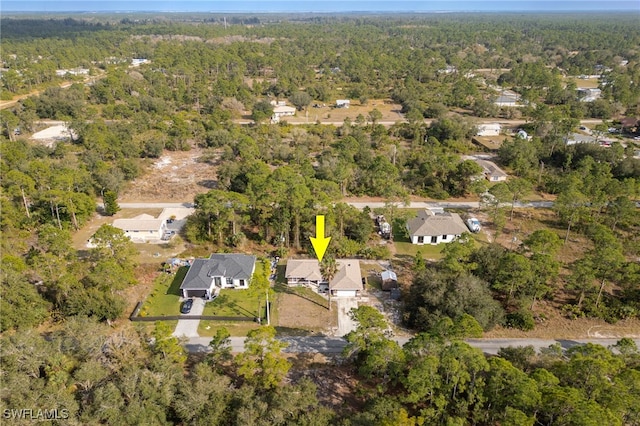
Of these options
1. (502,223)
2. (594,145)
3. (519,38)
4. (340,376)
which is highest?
(519,38)

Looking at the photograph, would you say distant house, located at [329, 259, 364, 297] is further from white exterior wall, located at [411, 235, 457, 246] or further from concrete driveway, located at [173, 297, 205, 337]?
concrete driveway, located at [173, 297, 205, 337]

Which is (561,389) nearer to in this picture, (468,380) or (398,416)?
(468,380)

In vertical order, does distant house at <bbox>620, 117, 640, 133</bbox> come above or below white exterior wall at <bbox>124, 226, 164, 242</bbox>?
above

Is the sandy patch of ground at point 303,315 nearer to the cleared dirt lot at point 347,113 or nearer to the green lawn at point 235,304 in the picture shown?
the green lawn at point 235,304

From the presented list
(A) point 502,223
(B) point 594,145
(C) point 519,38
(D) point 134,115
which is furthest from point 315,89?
(C) point 519,38

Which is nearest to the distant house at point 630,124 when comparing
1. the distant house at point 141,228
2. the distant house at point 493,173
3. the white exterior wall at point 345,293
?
the distant house at point 493,173

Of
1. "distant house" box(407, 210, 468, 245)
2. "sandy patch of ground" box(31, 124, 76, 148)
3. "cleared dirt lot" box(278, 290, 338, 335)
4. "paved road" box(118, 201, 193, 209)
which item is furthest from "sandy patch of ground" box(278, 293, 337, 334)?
"sandy patch of ground" box(31, 124, 76, 148)
